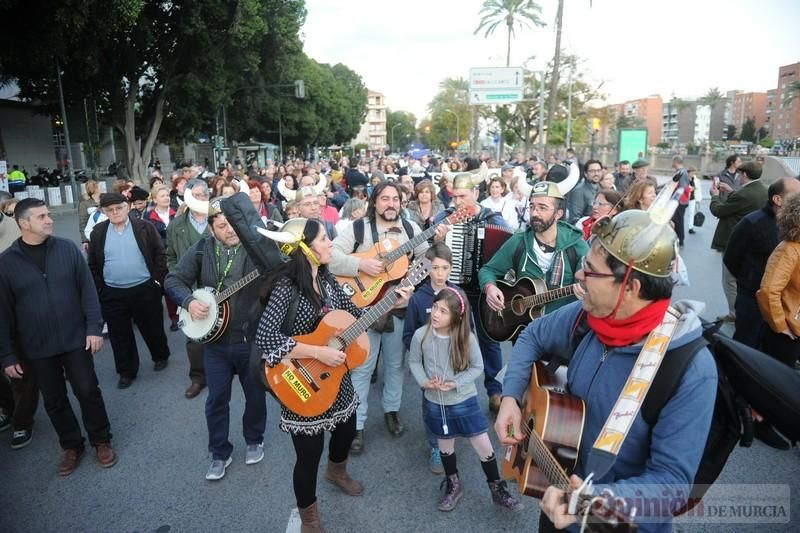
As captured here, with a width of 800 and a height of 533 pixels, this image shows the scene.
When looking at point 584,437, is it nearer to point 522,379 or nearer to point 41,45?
point 522,379

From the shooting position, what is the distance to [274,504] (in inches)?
141

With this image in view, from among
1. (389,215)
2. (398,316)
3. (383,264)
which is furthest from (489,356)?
(389,215)

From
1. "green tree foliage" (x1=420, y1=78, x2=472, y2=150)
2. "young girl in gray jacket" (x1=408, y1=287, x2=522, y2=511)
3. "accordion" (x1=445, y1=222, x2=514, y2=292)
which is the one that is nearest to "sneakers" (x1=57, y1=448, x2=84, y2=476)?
"young girl in gray jacket" (x1=408, y1=287, x2=522, y2=511)

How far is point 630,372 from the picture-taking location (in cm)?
178

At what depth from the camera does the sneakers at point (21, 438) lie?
177 inches

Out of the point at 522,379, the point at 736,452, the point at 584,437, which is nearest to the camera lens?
the point at 584,437

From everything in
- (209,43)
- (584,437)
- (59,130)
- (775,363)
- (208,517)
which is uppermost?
(209,43)

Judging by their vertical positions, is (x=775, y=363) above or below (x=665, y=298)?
below

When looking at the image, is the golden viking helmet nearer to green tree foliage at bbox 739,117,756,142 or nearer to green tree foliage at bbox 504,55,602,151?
green tree foliage at bbox 504,55,602,151

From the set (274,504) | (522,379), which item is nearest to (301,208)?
(274,504)

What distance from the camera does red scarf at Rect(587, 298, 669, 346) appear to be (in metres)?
1.74

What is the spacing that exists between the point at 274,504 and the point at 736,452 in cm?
373

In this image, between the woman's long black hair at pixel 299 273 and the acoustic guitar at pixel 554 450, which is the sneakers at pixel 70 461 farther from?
the acoustic guitar at pixel 554 450

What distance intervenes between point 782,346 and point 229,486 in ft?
14.7
